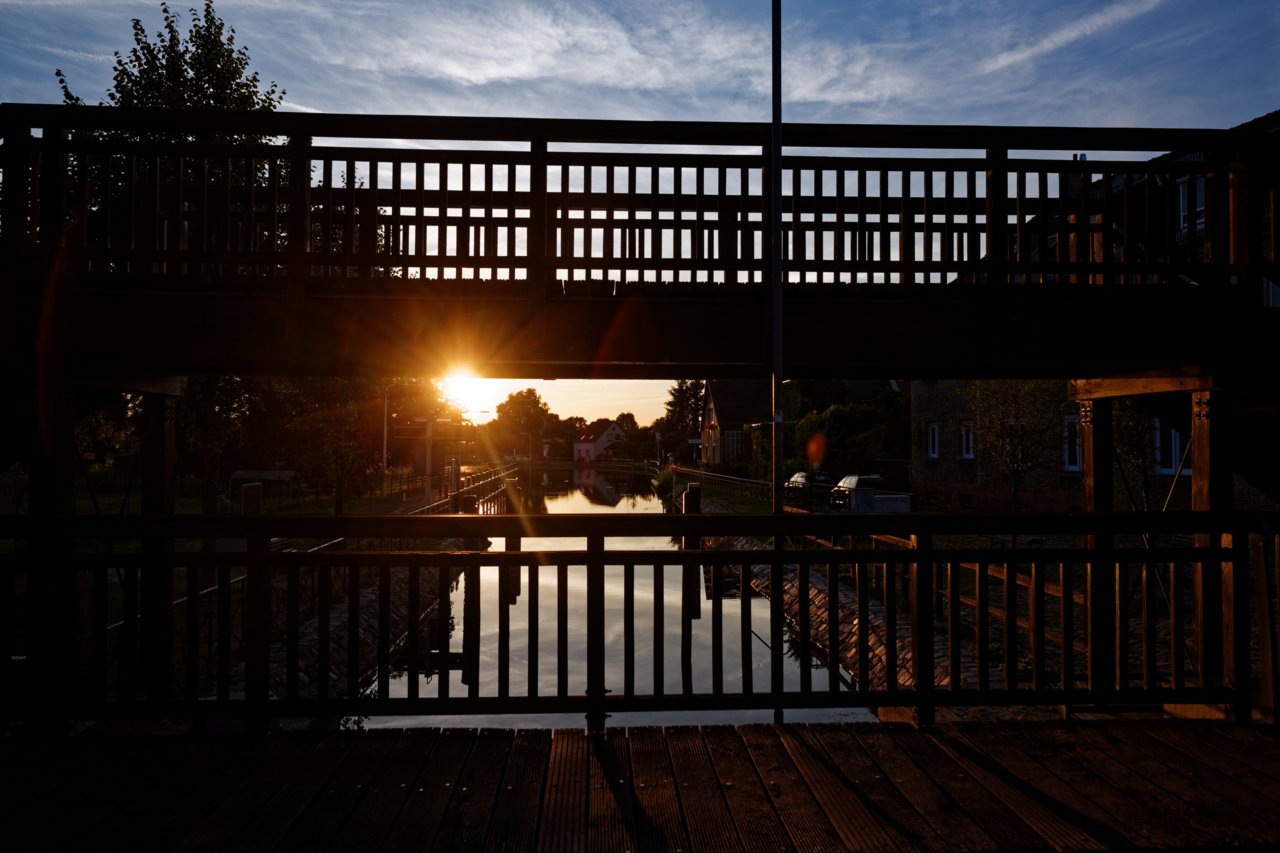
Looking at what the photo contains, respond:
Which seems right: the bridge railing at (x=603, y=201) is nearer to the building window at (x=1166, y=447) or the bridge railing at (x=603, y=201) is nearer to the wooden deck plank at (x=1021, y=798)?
the wooden deck plank at (x=1021, y=798)

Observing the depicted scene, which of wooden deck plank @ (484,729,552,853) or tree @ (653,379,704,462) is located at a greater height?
tree @ (653,379,704,462)

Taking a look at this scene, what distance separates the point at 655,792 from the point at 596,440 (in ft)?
496

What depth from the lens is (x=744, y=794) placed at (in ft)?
12.3

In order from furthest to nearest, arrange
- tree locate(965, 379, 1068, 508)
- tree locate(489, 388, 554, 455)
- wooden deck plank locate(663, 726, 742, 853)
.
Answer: tree locate(489, 388, 554, 455)
tree locate(965, 379, 1068, 508)
wooden deck plank locate(663, 726, 742, 853)

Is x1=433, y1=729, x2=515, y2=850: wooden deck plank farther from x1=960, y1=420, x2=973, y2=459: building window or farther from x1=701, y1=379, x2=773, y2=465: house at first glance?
x1=701, y1=379, x2=773, y2=465: house

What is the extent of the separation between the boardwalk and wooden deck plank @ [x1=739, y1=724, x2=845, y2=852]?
0.03 ft

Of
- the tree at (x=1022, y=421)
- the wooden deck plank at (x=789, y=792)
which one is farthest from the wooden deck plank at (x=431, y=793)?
the tree at (x=1022, y=421)

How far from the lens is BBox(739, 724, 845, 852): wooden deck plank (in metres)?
3.35

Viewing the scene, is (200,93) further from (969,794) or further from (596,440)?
(596,440)

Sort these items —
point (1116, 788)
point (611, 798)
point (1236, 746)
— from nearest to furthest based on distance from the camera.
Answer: point (611, 798), point (1116, 788), point (1236, 746)

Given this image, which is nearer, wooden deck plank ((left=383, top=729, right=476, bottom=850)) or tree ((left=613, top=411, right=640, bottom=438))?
wooden deck plank ((left=383, top=729, right=476, bottom=850))

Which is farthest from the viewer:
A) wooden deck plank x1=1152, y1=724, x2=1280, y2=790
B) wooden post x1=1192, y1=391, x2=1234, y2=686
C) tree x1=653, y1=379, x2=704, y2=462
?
tree x1=653, y1=379, x2=704, y2=462

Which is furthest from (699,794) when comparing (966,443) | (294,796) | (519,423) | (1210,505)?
(519,423)

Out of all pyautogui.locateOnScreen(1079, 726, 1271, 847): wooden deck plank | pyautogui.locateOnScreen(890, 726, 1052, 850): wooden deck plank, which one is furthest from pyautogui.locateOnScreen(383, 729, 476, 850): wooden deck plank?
pyautogui.locateOnScreen(1079, 726, 1271, 847): wooden deck plank
